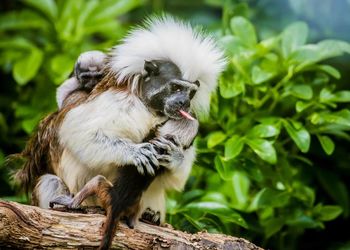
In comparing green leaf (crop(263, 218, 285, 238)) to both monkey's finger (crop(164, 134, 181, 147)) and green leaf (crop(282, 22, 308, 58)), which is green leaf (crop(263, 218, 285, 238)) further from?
monkey's finger (crop(164, 134, 181, 147))

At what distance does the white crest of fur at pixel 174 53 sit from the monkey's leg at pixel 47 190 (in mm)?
628

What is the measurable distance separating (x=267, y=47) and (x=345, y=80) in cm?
150

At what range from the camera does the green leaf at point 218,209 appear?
474cm

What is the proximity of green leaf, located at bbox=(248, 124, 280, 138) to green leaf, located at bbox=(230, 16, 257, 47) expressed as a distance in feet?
Result: 2.11

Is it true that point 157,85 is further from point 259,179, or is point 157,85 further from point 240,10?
point 240,10

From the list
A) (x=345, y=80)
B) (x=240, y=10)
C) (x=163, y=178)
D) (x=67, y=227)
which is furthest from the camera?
(x=345, y=80)

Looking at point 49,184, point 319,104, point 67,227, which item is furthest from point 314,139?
point 67,227

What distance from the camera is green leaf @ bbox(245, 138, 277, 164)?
466cm

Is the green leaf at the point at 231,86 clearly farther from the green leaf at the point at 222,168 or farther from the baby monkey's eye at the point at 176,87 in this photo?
the baby monkey's eye at the point at 176,87

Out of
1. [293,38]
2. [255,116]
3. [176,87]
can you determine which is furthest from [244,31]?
[176,87]

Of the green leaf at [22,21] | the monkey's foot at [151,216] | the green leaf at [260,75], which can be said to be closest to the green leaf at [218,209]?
the monkey's foot at [151,216]

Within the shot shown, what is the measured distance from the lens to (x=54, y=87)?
19.3 feet

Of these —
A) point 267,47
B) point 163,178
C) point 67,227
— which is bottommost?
point 67,227

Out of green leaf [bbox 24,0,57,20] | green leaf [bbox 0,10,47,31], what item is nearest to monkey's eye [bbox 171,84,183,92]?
green leaf [bbox 24,0,57,20]
